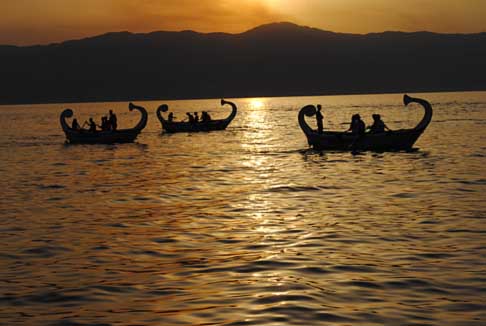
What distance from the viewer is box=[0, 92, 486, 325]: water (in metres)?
9.77

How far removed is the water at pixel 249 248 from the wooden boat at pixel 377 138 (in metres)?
6.19

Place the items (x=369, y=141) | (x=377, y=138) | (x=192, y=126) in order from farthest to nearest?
(x=192, y=126) < (x=369, y=141) < (x=377, y=138)

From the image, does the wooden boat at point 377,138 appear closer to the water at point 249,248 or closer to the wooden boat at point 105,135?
the water at point 249,248

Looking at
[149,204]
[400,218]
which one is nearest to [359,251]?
[400,218]

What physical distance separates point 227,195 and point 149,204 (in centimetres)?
258

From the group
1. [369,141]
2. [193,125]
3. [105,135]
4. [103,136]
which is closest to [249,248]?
[369,141]

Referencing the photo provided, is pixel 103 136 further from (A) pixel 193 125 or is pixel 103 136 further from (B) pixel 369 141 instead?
(B) pixel 369 141

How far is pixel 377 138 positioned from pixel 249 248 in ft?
72.5

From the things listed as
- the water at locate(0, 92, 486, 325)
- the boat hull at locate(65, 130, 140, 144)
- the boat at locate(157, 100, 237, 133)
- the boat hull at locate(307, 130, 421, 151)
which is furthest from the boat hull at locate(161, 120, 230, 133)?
the water at locate(0, 92, 486, 325)

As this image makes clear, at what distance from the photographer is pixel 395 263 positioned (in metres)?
12.0

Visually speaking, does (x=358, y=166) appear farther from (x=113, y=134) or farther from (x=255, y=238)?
(x=113, y=134)

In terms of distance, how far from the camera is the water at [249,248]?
385 inches

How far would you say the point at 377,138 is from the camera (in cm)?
3466

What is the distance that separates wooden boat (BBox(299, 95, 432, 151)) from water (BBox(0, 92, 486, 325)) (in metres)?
6.19
